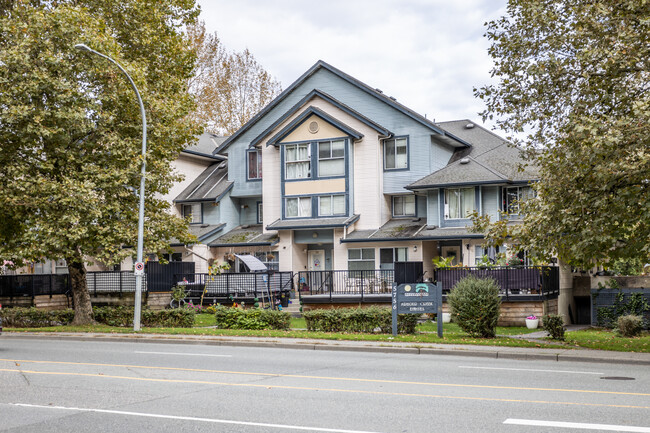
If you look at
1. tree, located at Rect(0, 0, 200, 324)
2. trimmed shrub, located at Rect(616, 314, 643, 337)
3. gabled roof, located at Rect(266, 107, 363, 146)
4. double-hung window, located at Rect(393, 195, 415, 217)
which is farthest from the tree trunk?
trimmed shrub, located at Rect(616, 314, 643, 337)

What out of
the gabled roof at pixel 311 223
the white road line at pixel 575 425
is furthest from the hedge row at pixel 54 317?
the white road line at pixel 575 425

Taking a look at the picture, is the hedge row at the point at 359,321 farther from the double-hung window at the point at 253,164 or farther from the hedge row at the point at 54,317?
the double-hung window at the point at 253,164

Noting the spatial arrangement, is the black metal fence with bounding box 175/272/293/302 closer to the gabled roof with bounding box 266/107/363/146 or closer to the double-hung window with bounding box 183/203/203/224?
the gabled roof with bounding box 266/107/363/146

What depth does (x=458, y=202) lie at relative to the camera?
116 ft

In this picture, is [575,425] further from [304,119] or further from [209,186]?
[209,186]

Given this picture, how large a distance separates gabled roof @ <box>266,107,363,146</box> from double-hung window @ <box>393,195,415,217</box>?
4128 mm

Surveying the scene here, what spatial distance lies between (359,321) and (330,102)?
65.1ft

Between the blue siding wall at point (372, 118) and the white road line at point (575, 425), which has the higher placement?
the blue siding wall at point (372, 118)

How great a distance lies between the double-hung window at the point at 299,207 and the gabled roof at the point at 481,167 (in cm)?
627

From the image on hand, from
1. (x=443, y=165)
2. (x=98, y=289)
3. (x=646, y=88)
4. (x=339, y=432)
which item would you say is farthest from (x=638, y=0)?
(x=98, y=289)

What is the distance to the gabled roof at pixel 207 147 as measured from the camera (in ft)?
144

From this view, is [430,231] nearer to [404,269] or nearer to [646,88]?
[404,269]

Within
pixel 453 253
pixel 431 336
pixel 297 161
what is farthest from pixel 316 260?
pixel 431 336

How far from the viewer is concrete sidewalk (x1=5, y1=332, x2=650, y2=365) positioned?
15938 mm
